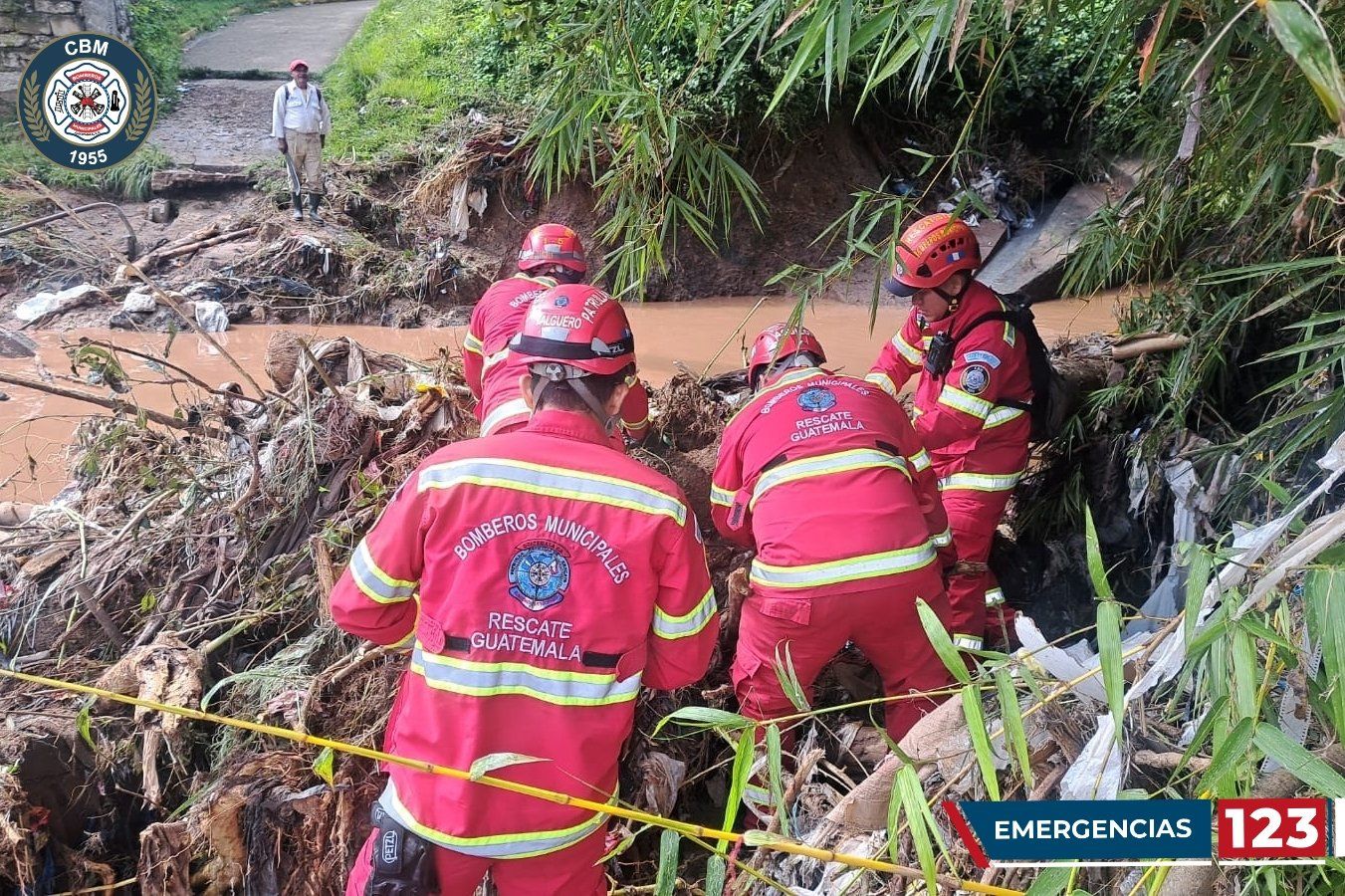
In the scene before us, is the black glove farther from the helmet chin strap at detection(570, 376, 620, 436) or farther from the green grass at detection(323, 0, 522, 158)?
the green grass at detection(323, 0, 522, 158)

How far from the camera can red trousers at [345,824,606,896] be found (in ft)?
6.71

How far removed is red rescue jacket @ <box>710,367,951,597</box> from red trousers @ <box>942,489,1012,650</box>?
0.74m

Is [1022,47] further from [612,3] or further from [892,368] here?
[612,3]

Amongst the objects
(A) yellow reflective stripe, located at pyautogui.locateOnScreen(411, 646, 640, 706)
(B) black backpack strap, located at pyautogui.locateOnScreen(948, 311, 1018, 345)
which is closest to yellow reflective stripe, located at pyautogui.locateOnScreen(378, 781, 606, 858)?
(A) yellow reflective stripe, located at pyautogui.locateOnScreen(411, 646, 640, 706)

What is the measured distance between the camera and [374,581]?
2053mm

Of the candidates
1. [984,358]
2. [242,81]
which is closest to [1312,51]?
[984,358]

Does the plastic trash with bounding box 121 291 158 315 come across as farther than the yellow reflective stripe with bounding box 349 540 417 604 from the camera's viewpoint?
Yes

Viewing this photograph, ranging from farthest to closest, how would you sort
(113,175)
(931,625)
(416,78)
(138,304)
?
1. (416,78)
2. (113,175)
3. (138,304)
4. (931,625)

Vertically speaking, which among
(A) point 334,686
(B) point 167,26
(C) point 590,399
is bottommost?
(A) point 334,686

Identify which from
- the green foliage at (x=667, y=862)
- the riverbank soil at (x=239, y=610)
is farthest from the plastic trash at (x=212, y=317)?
the green foliage at (x=667, y=862)

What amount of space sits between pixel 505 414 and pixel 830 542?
4.31ft

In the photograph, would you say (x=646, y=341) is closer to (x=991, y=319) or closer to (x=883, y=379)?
(x=883, y=379)

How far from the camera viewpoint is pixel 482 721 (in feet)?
6.47

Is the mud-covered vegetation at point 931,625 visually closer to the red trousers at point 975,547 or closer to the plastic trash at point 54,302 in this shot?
the red trousers at point 975,547
